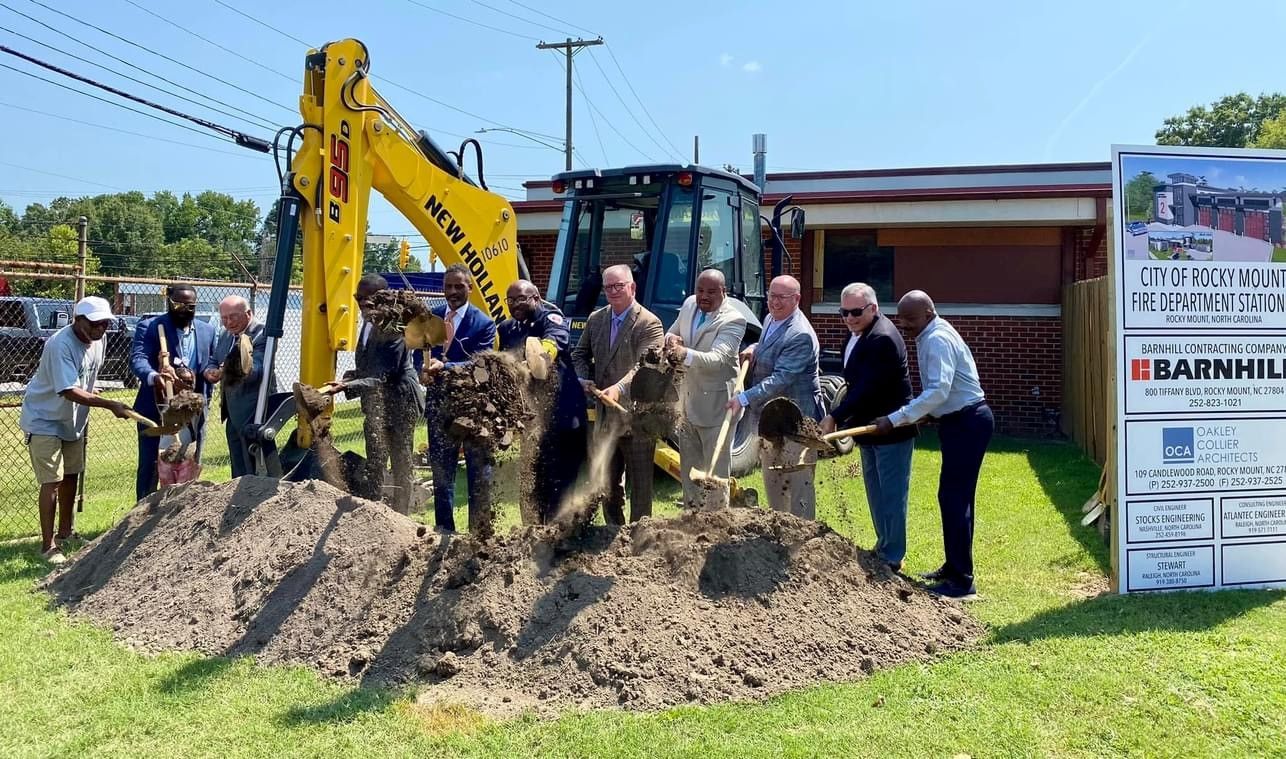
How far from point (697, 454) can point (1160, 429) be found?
2825 mm

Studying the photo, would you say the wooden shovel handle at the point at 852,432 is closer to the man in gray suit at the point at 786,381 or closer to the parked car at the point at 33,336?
the man in gray suit at the point at 786,381

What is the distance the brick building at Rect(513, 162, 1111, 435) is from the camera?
42.9 ft

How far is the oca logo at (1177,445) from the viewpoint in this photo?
566cm

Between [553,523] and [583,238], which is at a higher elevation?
[583,238]

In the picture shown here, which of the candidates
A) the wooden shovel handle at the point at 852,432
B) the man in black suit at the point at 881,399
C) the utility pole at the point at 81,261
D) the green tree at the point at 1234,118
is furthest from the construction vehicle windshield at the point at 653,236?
the green tree at the point at 1234,118

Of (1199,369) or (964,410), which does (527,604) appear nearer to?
(964,410)

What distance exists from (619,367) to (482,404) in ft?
4.26

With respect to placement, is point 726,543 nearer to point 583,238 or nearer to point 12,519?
point 583,238

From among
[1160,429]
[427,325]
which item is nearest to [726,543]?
[427,325]

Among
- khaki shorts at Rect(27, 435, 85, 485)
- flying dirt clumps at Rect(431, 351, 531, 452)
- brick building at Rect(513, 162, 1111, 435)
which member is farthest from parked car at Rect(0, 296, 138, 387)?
flying dirt clumps at Rect(431, 351, 531, 452)

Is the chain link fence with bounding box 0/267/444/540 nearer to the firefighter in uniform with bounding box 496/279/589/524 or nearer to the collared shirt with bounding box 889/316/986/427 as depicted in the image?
the firefighter in uniform with bounding box 496/279/589/524

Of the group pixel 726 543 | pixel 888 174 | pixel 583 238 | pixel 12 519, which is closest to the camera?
pixel 726 543

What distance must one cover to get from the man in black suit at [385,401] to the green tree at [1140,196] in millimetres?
4673

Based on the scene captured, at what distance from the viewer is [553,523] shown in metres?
5.57
